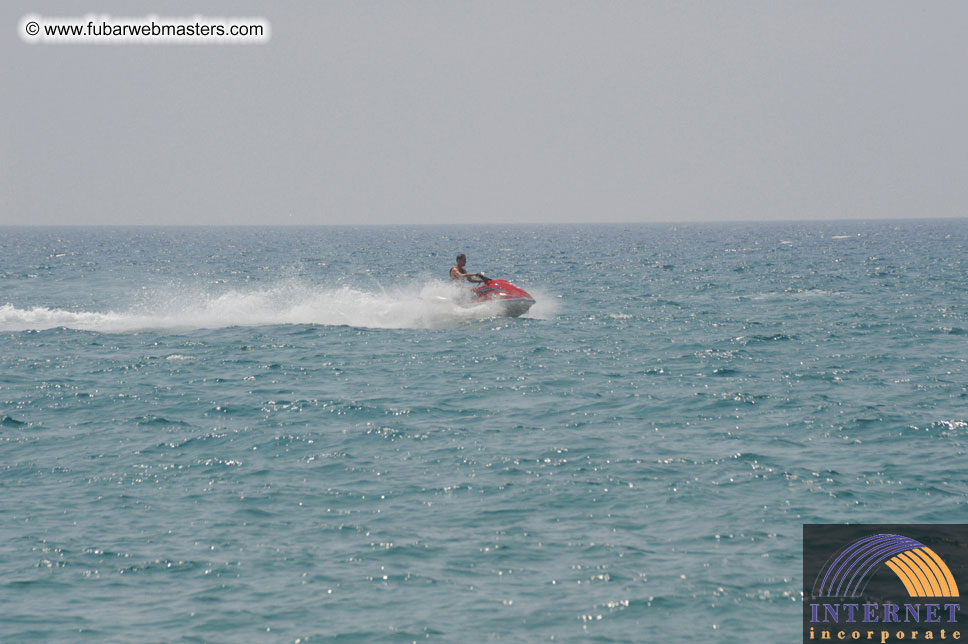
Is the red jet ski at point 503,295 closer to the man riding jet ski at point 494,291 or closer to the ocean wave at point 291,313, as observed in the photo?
the man riding jet ski at point 494,291

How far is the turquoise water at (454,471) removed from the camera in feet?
31.9

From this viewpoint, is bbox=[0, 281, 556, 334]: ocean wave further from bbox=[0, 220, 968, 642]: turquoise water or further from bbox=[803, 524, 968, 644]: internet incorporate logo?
bbox=[803, 524, 968, 644]: internet incorporate logo

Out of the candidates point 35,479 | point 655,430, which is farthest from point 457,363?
point 35,479

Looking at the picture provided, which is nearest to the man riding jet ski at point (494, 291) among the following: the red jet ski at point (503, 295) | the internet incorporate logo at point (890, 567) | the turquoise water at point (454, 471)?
the red jet ski at point (503, 295)

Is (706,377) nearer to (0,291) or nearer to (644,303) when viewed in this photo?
(644,303)

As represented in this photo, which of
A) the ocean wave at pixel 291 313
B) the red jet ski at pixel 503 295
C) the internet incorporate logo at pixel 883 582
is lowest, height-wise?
the internet incorporate logo at pixel 883 582

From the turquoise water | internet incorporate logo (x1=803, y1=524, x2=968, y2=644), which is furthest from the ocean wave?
internet incorporate logo (x1=803, y1=524, x2=968, y2=644)

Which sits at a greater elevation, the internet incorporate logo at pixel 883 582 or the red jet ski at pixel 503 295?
the red jet ski at pixel 503 295

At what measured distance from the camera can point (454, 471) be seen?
14109 millimetres

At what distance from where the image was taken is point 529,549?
1103 cm

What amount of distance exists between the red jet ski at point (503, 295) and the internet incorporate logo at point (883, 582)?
18.3 meters

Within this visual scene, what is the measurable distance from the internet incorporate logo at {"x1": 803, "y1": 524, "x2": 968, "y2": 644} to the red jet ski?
60.0 ft

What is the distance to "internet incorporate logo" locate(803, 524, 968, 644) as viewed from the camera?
30.6 ft

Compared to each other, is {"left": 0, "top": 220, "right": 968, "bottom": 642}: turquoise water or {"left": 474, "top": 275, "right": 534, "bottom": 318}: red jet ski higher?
{"left": 474, "top": 275, "right": 534, "bottom": 318}: red jet ski
